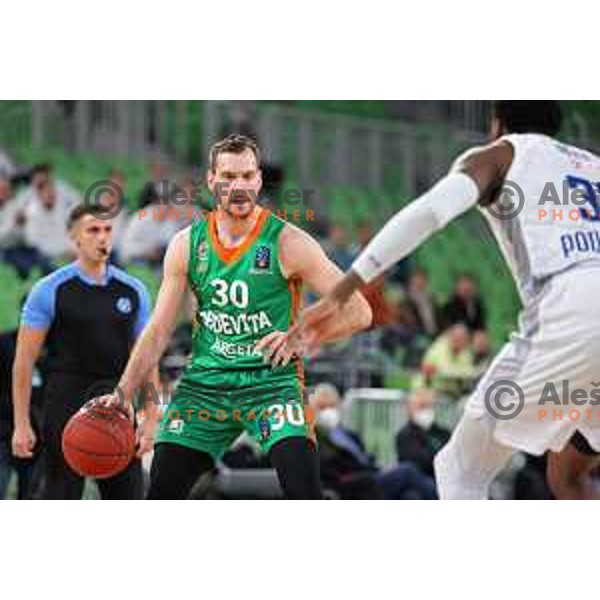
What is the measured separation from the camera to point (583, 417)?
8.84 meters

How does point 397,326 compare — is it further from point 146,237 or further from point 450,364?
point 146,237

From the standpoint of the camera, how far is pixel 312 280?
8977mm

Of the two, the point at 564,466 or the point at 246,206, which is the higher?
the point at 246,206

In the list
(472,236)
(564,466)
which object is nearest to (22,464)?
(564,466)

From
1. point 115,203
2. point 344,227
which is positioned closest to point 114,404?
point 115,203

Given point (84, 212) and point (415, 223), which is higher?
point (84, 212)

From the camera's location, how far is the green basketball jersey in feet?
29.7

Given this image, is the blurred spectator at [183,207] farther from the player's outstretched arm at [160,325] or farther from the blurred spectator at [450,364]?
the blurred spectator at [450,364]

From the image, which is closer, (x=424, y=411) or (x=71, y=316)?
(x=71, y=316)

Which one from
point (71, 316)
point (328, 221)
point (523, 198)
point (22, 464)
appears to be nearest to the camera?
point (523, 198)

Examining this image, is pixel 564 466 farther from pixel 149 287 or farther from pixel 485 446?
pixel 149 287

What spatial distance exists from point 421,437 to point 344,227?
212cm

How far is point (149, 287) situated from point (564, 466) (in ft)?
11.5
